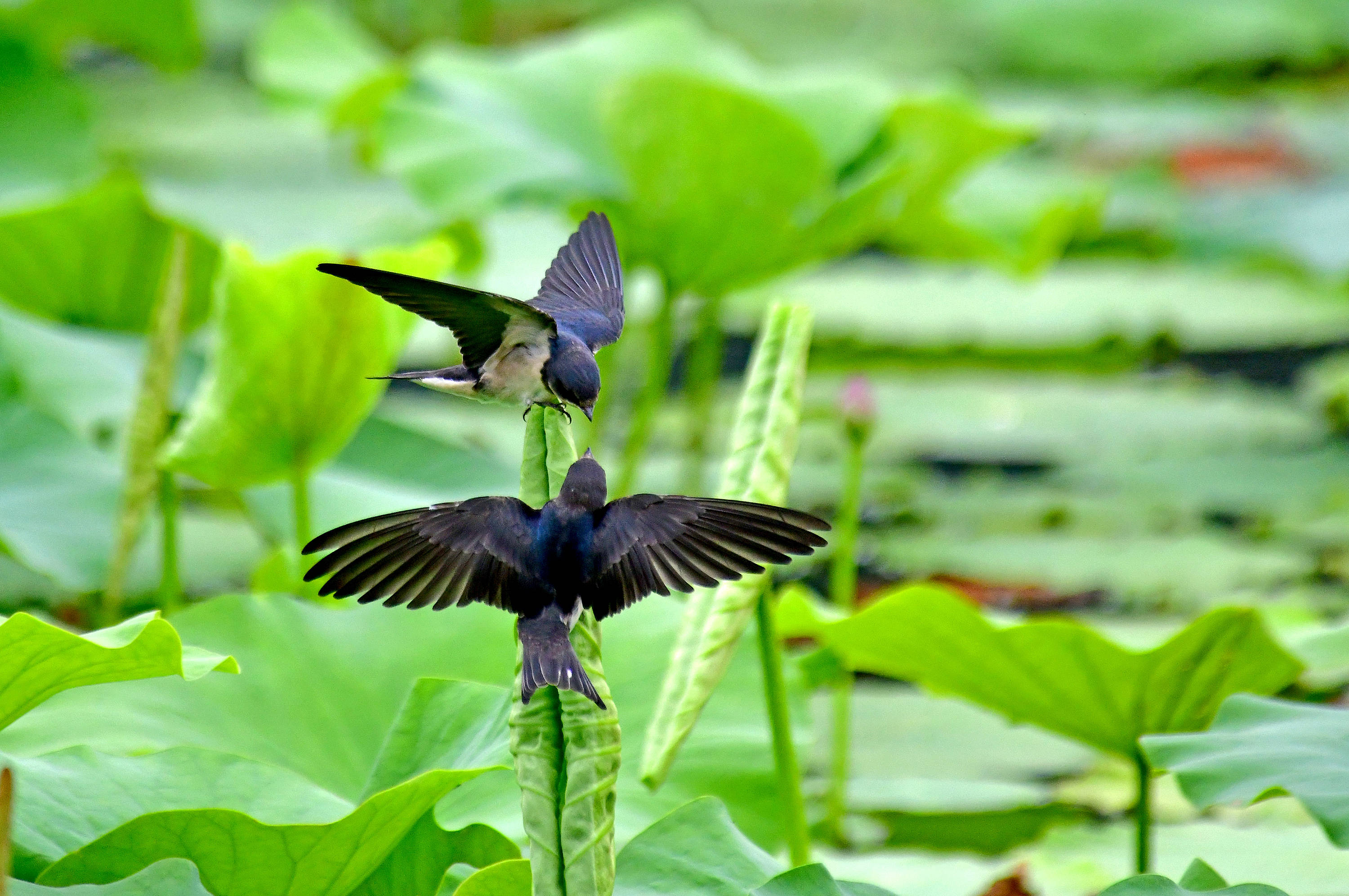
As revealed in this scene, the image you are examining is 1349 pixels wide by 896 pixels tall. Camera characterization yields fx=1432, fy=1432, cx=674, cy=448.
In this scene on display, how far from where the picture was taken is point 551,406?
19.4 inches

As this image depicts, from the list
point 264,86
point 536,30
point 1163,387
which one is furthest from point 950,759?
point 536,30

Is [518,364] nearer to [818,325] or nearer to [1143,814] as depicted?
[1143,814]

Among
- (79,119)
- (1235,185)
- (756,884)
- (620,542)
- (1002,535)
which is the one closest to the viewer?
(620,542)

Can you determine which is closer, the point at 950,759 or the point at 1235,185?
the point at 950,759

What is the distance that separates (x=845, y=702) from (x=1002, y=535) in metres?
0.63

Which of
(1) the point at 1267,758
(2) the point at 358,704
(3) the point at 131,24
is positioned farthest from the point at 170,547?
(3) the point at 131,24

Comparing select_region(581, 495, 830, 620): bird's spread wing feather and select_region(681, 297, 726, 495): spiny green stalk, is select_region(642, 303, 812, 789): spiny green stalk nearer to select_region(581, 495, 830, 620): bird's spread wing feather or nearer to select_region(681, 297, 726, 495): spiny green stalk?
select_region(581, 495, 830, 620): bird's spread wing feather

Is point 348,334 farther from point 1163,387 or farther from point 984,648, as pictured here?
point 1163,387

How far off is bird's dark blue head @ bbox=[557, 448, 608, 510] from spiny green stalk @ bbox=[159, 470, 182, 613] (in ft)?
2.18

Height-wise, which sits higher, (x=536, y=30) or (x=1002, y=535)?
(x=536, y=30)

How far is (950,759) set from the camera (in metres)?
1.32

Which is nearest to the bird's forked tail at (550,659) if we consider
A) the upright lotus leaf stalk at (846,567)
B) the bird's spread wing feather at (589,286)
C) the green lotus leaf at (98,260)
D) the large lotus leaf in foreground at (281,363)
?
the bird's spread wing feather at (589,286)

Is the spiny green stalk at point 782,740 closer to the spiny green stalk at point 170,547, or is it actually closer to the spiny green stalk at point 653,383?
the spiny green stalk at point 170,547

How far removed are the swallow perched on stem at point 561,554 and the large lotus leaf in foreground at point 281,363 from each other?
484mm
